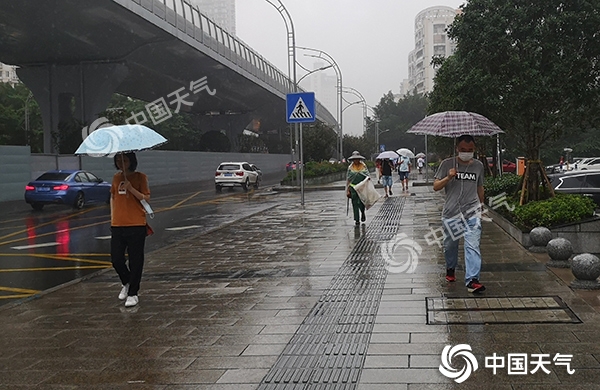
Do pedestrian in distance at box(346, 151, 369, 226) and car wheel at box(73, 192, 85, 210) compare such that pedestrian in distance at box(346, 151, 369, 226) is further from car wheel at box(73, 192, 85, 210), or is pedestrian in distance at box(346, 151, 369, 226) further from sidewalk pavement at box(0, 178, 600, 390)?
car wheel at box(73, 192, 85, 210)

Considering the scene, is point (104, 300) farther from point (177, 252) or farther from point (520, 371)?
point (520, 371)

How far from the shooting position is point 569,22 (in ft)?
42.0

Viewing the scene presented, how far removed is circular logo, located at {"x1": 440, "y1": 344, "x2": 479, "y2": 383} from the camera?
4.62m

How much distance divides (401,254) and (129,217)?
4469mm

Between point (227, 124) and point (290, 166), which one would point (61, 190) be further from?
point (227, 124)

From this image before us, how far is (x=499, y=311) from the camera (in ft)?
20.9

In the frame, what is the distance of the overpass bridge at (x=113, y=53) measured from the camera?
99.3 feet

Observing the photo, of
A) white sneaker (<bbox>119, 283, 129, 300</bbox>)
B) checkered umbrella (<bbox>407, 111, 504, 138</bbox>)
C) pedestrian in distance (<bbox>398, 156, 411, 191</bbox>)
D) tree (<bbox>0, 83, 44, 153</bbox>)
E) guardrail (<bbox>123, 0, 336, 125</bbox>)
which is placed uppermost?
guardrail (<bbox>123, 0, 336, 125</bbox>)

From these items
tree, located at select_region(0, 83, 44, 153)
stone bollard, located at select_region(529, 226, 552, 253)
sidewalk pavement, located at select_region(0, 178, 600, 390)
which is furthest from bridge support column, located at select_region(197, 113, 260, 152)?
stone bollard, located at select_region(529, 226, 552, 253)

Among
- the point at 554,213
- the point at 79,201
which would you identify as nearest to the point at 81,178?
the point at 79,201

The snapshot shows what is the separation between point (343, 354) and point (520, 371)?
4.25 ft

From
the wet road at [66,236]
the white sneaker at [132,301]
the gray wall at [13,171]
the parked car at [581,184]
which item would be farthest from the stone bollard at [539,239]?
the gray wall at [13,171]

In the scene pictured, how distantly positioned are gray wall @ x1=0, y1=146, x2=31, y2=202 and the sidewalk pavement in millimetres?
19699

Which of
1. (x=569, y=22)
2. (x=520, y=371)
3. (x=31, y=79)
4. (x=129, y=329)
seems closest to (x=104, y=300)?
(x=129, y=329)
